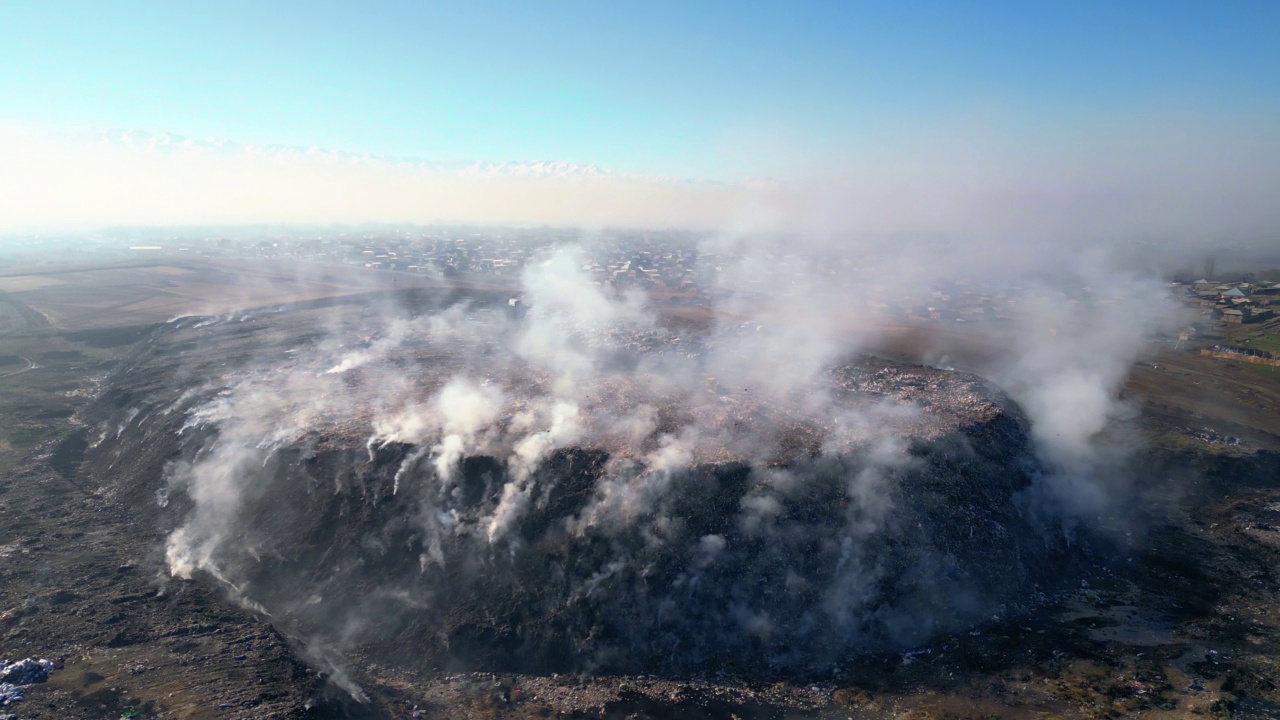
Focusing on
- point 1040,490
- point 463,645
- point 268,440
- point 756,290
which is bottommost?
point 463,645

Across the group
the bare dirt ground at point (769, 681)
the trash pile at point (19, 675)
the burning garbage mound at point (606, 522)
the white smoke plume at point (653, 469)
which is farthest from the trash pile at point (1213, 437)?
the trash pile at point (19, 675)

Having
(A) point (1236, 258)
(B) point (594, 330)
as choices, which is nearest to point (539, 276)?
(B) point (594, 330)

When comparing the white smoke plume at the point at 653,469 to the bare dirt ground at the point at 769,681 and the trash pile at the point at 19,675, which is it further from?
the trash pile at the point at 19,675

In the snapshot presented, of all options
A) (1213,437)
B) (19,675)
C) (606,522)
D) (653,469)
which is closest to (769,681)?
(606,522)

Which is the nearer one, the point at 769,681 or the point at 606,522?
the point at 769,681

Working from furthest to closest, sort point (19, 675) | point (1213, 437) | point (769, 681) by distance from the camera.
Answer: point (1213, 437)
point (769, 681)
point (19, 675)

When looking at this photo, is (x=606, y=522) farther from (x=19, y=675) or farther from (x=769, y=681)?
(x=19, y=675)

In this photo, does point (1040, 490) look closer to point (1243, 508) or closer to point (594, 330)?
point (1243, 508)
